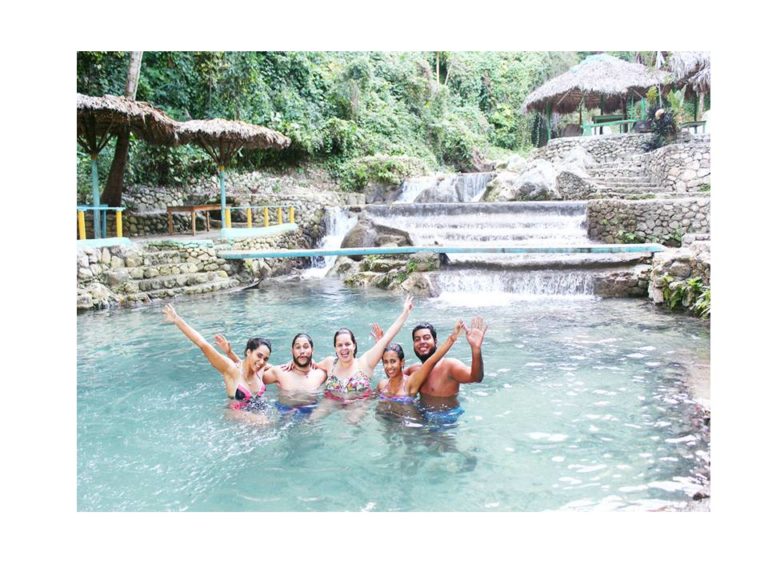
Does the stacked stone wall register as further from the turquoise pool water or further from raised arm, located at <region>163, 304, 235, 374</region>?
raised arm, located at <region>163, 304, 235, 374</region>

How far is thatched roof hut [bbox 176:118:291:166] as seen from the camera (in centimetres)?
1012

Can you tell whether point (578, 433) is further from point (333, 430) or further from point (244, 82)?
point (244, 82)

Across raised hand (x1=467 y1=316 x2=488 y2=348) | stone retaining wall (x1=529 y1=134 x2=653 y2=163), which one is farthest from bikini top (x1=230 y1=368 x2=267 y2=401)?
stone retaining wall (x1=529 y1=134 x2=653 y2=163)

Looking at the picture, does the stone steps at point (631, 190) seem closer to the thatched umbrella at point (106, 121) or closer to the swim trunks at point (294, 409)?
the thatched umbrella at point (106, 121)

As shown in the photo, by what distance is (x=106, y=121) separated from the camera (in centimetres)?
918

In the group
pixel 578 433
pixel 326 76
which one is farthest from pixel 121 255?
pixel 326 76

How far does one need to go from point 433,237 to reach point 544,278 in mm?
2707

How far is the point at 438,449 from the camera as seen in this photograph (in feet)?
10.7

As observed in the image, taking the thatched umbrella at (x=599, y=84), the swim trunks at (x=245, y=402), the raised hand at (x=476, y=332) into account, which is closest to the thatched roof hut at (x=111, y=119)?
the swim trunks at (x=245, y=402)

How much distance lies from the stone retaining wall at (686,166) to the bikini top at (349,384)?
10097mm

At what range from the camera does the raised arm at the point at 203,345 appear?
131 inches

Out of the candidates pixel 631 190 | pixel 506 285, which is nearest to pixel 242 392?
pixel 506 285

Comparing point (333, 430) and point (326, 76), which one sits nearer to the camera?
point (333, 430)
